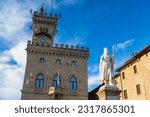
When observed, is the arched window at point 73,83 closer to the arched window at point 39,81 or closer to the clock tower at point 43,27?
the arched window at point 39,81

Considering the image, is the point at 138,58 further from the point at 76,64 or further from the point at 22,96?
the point at 22,96

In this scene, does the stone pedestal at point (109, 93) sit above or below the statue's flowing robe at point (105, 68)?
below

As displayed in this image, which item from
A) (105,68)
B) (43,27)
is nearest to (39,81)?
(43,27)

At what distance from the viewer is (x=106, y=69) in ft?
32.8

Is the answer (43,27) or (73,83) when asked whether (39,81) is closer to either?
(73,83)

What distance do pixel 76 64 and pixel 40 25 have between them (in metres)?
10.8

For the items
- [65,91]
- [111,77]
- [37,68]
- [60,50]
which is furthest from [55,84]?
[111,77]

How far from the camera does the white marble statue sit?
32.6 ft

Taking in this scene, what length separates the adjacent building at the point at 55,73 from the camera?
28453 mm

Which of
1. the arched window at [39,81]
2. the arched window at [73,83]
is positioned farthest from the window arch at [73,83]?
the arched window at [39,81]

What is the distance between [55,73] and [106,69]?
828 inches

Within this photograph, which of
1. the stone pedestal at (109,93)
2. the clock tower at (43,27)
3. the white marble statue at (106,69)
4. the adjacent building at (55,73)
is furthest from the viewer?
the clock tower at (43,27)

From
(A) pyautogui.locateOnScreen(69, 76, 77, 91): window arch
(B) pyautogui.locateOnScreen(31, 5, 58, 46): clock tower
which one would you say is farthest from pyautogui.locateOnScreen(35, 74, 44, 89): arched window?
(B) pyautogui.locateOnScreen(31, 5, 58, 46): clock tower

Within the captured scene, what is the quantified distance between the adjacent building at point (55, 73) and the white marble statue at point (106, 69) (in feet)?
61.9
